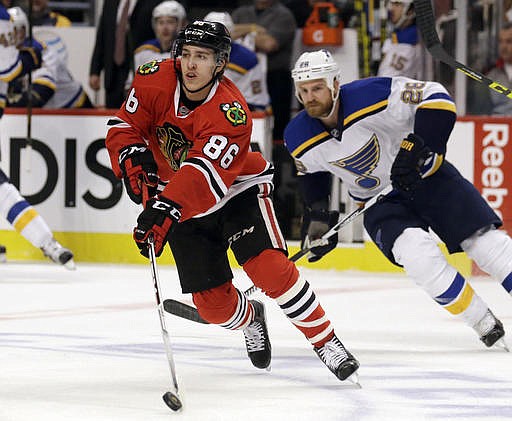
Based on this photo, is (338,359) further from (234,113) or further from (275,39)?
(275,39)

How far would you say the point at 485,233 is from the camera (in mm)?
4250

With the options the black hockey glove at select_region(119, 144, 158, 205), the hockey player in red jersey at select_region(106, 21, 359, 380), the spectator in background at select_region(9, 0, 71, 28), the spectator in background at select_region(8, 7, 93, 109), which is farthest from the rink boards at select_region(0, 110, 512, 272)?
the black hockey glove at select_region(119, 144, 158, 205)

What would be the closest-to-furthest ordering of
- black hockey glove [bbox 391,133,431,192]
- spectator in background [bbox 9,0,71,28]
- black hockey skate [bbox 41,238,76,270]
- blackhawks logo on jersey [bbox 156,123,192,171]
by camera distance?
1. blackhawks logo on jersey [bbox 156,123,192,171]
2. black hockey glove [bbox 391,133,431,192]
3. black hockey skate [bbox 41,238,76,270]
4. spectator in background [bbox 9,0,71,28]

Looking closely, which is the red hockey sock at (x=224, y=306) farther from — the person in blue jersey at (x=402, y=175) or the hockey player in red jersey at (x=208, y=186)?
the person in blue jersey at (x=402, y=175)

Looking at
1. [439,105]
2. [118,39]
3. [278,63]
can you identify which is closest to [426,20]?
[439,105]

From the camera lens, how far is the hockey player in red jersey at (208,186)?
127 inches

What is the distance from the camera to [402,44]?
7152 millimetres

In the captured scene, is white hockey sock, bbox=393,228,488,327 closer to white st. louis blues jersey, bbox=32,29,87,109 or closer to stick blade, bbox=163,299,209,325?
stick blade, bbox=163,299,209,325

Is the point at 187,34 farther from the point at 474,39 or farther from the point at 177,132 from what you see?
the point at 474,39

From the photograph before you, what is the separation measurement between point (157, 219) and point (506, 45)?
4.30 m

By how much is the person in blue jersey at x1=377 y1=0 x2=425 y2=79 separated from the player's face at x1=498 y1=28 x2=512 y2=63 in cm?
48

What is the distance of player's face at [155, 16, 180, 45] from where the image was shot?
728 cm

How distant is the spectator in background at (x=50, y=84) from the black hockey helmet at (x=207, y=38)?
13.6 ft

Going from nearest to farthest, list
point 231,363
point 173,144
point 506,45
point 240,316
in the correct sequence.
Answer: point 173,144 < point 240,316 < point 231,363 < point 506,45
